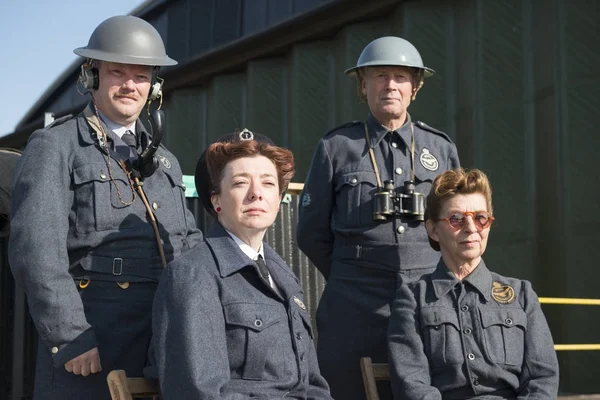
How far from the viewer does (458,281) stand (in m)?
3.81

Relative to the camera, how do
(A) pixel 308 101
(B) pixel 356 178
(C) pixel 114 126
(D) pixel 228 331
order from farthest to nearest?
(A) pixel 308 101 < (B) pixel 356 178 < (C) pixel 114 126 < (D) pixel 228 331

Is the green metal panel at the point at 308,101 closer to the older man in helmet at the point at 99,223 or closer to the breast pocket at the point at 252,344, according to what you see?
the older man in helmet at the point at 99,223

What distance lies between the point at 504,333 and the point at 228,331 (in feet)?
4.13

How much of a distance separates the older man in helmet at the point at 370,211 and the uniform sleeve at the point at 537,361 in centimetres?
63

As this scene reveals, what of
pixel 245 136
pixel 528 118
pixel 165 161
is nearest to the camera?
pixel 245 136

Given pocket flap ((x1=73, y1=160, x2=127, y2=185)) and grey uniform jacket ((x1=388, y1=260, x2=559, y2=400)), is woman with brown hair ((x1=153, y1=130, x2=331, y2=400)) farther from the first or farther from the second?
grey uniform jacket ((x1=388, y1=260, x2=559, y2=400))

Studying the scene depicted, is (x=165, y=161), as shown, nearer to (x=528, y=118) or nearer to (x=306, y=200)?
(x=306, y=200)

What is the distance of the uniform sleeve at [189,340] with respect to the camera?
113 inches

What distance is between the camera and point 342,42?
12.4 m

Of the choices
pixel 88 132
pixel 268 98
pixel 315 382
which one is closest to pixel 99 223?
pixel 88 132

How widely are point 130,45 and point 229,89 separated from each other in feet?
36.6

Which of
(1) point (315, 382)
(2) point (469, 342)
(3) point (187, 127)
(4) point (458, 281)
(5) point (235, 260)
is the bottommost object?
(1) point (315, 382)

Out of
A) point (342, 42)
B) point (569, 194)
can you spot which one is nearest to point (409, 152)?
point (569, 194)

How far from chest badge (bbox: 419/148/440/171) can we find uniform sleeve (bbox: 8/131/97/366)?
183 centimetres
